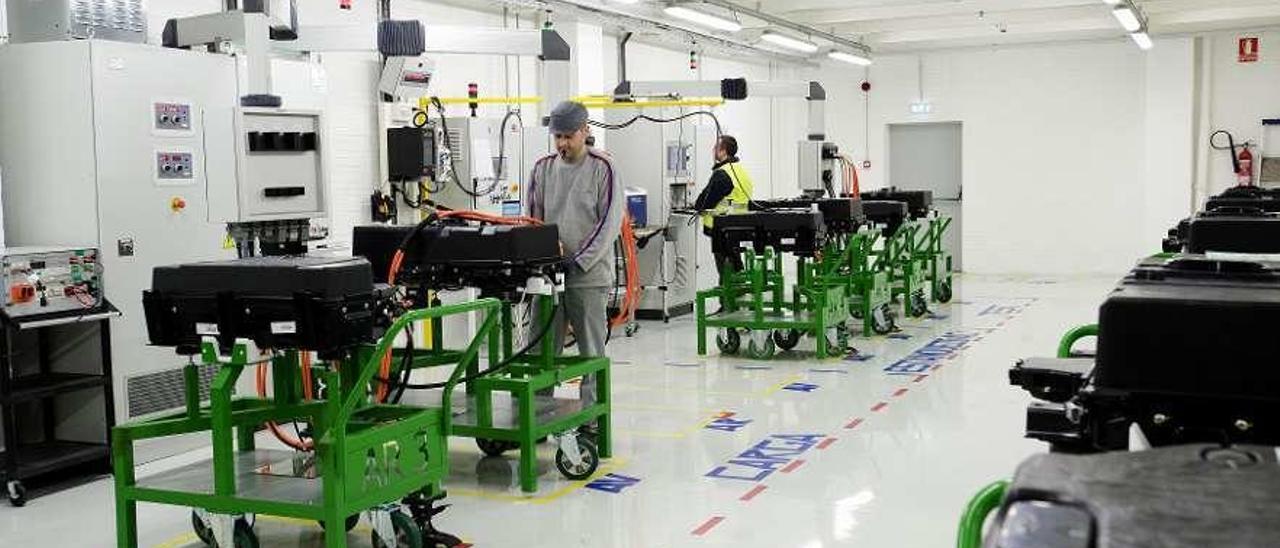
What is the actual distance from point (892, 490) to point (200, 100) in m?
3.64

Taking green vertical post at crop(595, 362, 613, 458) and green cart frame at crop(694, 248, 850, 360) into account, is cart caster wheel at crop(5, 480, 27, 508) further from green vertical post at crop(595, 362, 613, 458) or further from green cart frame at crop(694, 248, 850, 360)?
green cart frame at crop(694, 248, 850, 360)

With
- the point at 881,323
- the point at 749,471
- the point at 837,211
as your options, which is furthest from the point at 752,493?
the point at 881,323

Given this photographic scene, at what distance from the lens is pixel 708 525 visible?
442 centimetres

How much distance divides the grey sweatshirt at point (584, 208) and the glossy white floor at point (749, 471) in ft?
2.84

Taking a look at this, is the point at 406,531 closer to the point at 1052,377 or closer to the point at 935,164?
the point at 1052,377

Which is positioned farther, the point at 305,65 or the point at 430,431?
the point at 305,65

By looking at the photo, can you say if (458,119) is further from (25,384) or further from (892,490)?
(892,490)

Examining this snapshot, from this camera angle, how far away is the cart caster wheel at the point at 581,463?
5.04 meters

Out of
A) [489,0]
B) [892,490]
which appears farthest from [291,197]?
[489,0]

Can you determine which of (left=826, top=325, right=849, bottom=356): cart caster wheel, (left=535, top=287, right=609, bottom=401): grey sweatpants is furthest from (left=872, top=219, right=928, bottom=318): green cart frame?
(left=535, top=287, right=609, bottom=401): grey sweatpants

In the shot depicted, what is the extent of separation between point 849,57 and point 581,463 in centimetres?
1013

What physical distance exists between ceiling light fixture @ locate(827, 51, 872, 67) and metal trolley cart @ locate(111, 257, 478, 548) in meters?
10.4

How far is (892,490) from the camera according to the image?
485 cm

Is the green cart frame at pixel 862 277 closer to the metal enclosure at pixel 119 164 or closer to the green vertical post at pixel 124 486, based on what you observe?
the metal enclosure at pixel 119 164
